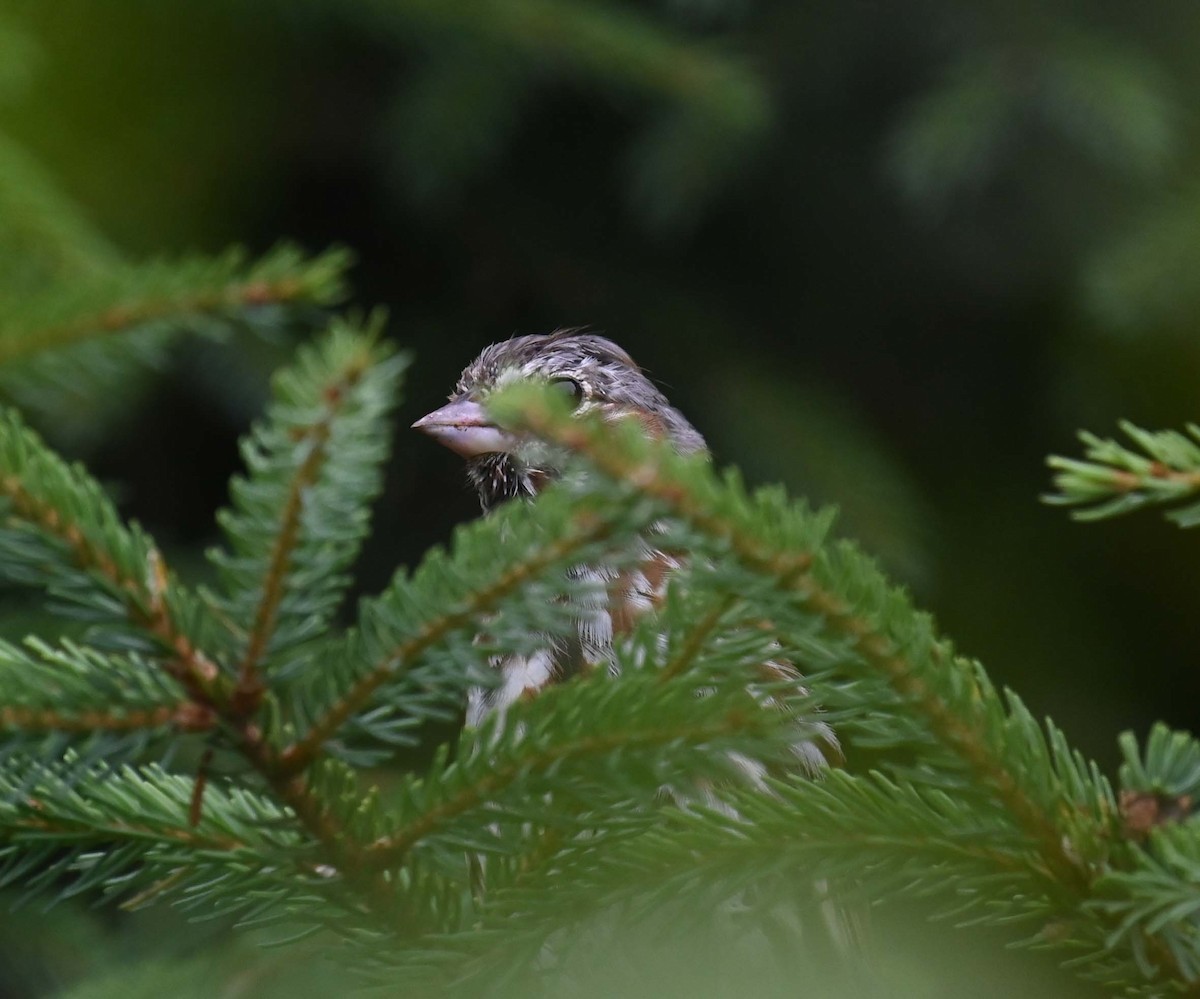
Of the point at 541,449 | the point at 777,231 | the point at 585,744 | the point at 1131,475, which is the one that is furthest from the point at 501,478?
the point at 1131,475

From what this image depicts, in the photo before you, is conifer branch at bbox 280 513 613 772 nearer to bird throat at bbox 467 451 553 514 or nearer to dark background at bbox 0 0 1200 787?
bird throat at bbox 467 451 553 514

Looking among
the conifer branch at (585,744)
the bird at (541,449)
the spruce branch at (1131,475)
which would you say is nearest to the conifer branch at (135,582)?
the conifer branch at (585,744)

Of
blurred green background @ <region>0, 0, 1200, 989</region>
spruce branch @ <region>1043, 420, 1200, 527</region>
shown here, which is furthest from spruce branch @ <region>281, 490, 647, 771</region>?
blurred green background @ <region>0, 0, 1200, 989</region>

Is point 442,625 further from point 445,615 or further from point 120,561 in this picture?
point 120,561

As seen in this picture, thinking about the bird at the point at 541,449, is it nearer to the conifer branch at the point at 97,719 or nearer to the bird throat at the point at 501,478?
the bird throat at the point at 501,478

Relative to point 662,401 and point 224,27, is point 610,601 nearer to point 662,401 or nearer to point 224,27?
point 662,401

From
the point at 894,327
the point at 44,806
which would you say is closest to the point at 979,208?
the point at 894,327
